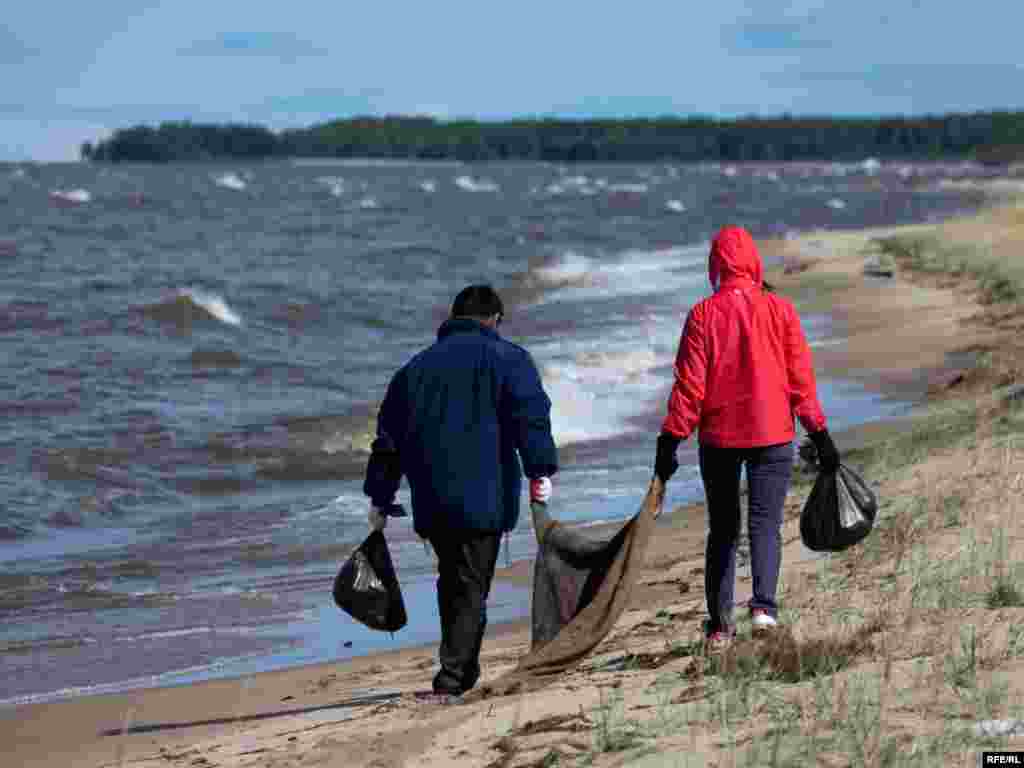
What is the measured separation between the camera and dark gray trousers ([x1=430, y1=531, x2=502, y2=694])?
6.91 metres

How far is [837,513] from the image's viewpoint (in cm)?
694

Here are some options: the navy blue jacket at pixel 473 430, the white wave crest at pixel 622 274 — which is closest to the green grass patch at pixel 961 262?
the white wave crest at pixel 622 274

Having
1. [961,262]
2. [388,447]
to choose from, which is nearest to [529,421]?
[388,447]

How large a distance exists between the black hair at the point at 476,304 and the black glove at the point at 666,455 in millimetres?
812

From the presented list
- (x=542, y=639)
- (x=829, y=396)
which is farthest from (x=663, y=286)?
(x=542, y=639)

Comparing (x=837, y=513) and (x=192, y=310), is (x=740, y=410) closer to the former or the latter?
(x=837, y=513)

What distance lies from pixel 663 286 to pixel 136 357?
606 inches

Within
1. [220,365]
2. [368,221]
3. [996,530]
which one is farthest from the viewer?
[368,221]

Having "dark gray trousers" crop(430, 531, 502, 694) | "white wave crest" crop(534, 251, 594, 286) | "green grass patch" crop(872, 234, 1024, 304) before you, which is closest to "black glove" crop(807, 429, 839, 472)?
"dark gray trousers" crop(430, 531, 502, 694)

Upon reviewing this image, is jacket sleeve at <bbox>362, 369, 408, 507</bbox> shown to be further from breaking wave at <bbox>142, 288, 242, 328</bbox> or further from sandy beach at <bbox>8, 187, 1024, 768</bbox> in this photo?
breaking wave at <bbox>142, 288, 242, 328</bbox>

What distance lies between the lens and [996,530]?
8039mm

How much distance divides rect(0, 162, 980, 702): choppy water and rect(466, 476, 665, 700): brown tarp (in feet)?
6.56

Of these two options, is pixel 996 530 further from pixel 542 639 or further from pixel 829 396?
pixel 829 396

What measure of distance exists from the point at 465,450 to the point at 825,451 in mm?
1364
